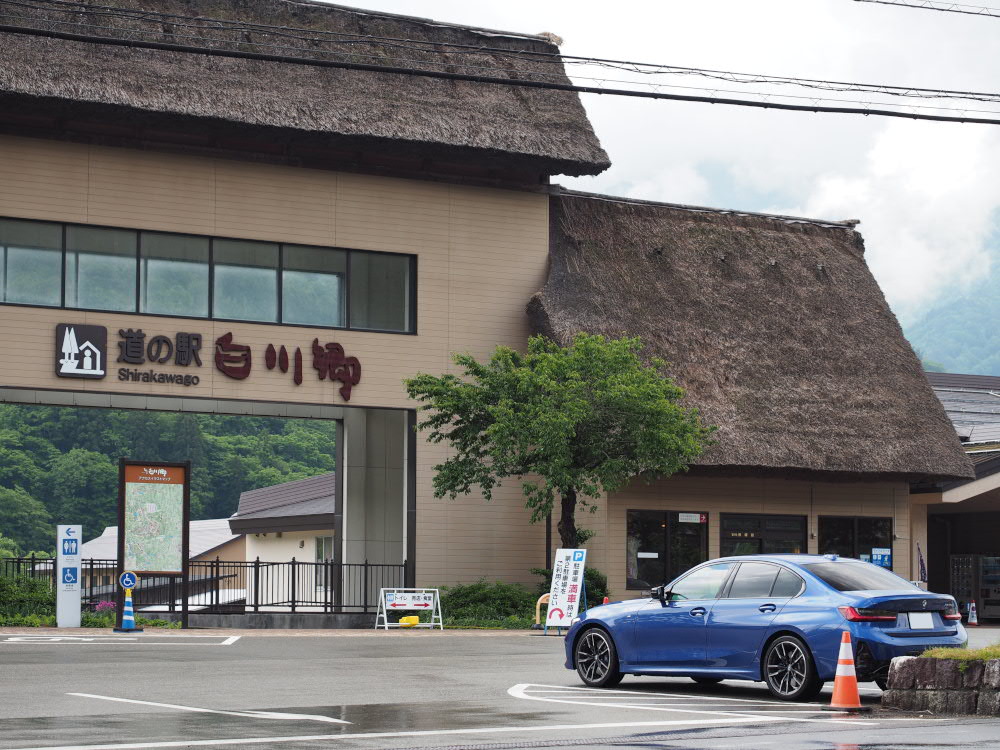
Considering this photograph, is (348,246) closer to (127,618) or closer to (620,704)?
(127,618)

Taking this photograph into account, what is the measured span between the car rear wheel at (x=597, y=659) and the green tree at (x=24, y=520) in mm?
69152

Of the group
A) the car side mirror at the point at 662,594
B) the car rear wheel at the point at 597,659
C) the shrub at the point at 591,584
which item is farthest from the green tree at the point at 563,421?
the car side mirror at the point at 662,594

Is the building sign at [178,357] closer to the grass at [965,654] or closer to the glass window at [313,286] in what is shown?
the glass window at [313,286]

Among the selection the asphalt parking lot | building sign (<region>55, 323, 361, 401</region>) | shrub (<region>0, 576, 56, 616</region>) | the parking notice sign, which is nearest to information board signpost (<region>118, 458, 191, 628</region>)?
shrub (<region>0, 576, 56, 616</region>)

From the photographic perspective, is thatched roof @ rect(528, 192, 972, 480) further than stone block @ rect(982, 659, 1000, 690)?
Yes

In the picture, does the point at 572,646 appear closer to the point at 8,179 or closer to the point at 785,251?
the point at 8,179

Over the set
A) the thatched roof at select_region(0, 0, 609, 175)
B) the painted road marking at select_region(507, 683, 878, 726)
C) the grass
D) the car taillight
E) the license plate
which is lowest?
the painted road marking at select_region(507, 683, 878, 726)

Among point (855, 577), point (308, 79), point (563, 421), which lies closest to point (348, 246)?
point (308, 79)

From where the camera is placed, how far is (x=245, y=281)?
103 ft

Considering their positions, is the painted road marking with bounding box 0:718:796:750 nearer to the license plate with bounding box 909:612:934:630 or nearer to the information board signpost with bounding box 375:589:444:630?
the license plate with bounding box 909:612:934:630

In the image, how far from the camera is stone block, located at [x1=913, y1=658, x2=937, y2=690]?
521 inches

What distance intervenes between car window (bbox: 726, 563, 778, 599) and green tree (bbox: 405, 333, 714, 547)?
1288 centimetres

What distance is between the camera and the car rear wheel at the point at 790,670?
1436cm

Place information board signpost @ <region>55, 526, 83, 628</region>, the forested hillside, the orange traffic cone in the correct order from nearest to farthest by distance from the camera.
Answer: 1. the orange traffic cone
2. information board signpost @ <region>55, 526, 83, 628</region>
3. the forested hillside
